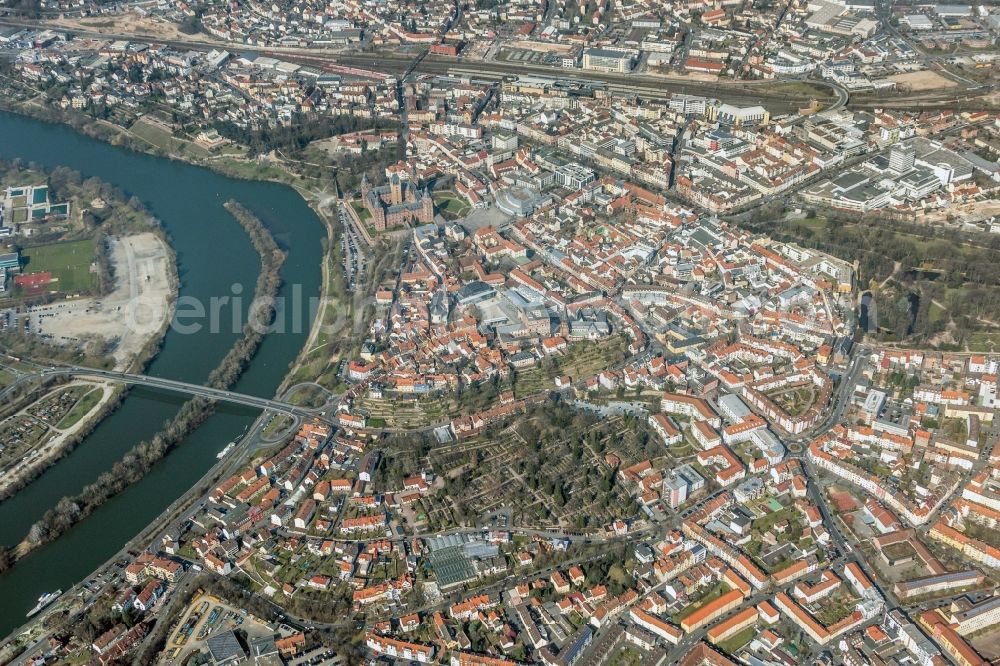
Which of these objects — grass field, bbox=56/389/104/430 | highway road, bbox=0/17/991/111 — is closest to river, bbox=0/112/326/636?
grass field, bbox=56/389/104/430

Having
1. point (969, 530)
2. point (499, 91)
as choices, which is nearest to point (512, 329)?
point (969, 530)

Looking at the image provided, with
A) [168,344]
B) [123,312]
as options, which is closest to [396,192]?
[168,344]

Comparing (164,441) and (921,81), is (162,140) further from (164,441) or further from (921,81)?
(921,81)

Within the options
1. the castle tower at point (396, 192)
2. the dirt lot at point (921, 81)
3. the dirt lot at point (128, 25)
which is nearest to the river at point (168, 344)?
the castle tower at point (396, 192)

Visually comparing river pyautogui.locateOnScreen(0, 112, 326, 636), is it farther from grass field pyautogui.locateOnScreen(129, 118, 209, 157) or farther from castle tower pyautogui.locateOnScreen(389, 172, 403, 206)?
castle tower pyautogui.locateOnScreen(389, 172, 403, 206)

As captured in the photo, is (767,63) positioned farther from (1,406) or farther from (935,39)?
(1,406)

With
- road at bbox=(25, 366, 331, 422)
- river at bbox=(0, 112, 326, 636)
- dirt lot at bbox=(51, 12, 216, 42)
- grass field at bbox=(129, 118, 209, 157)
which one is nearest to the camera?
river at bbox=(0, 112, 326, 636)

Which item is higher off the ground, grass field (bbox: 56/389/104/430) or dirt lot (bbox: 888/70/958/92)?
dirt lot (bbox: 888/70/958/92)
